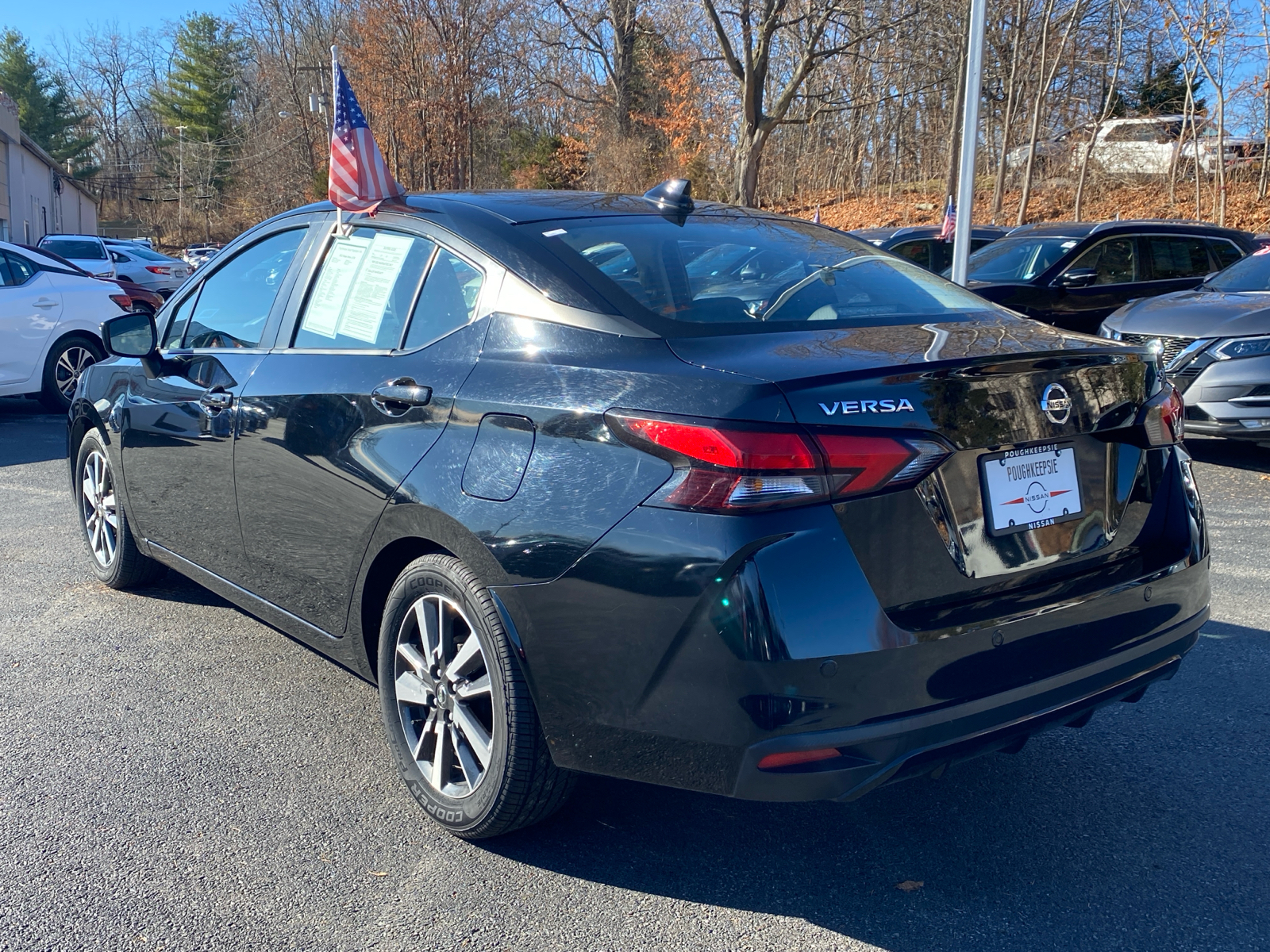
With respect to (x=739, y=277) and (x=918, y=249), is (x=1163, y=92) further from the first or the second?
(x=739, y=277)

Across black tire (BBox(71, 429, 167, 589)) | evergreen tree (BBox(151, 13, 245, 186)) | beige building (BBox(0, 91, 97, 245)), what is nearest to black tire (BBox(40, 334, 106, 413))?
black tire (BBox(71, 429, 167, 589))

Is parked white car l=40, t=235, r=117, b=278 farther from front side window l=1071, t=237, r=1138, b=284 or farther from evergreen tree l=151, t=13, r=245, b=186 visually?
evergreen tree l=151, t=13, r=245, b=186

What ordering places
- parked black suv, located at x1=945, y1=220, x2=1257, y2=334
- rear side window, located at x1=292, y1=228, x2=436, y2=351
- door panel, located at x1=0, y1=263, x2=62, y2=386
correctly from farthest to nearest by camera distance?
1. parked black suv, located at x1=945, y1=220, x2=1257, y2=334
2. door panel, located at x1=0, y1=263, x2=62, y2=386
3. rear side window, located at x1=292, y1=228, x2=436, y2=351

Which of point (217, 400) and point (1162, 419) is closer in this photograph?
point (1162, 419)

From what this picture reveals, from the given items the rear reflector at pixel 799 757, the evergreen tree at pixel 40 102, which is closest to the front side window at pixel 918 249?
the rear reflector at pixel 799 757

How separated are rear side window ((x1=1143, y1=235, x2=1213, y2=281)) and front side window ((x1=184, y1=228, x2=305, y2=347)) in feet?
34.2

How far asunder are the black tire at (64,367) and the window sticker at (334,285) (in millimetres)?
7801

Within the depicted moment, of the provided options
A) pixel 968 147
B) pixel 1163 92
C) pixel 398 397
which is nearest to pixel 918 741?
pixel 398 397

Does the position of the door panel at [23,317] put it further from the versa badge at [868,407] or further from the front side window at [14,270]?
the versa badge at [868,407]

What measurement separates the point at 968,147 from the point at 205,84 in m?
76.5

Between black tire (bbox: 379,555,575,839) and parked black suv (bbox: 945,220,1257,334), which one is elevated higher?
parked black suv (bbox: 945,220,1257,334)

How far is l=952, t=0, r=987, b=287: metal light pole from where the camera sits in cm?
1102

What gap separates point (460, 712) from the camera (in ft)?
9.18

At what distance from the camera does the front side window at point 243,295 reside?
3805 mm
